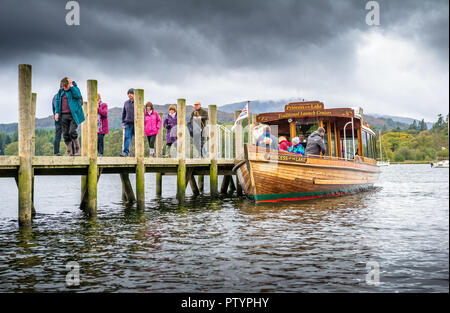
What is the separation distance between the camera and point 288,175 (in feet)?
49.9

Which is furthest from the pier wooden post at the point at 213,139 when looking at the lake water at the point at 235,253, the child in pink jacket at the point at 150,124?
the lake water at the point at 235,253

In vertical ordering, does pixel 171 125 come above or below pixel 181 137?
above

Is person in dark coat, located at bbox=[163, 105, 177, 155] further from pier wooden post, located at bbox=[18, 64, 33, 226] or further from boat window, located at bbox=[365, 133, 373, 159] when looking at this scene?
boat window, located at bbox=[365, 133, 373, 159]

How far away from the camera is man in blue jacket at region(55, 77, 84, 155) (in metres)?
10.5

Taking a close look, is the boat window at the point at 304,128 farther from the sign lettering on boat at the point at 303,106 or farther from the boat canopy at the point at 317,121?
the sign lettering on boat at the point at 303,106

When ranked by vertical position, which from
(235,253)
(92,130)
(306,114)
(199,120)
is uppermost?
(306,114)

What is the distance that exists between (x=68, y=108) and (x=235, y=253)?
5767 millimetres

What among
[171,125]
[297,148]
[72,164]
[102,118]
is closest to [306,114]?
[297,148]

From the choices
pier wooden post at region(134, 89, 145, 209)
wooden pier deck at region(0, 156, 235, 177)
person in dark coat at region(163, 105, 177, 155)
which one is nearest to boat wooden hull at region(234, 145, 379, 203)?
wooden pier deck at region(0, 156, 235, 177)

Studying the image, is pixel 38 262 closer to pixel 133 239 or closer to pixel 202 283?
pixel 133 239

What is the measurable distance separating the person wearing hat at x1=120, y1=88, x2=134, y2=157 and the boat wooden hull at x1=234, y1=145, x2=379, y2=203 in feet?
12.4

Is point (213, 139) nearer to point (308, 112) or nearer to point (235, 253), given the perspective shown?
point (308, 112)
